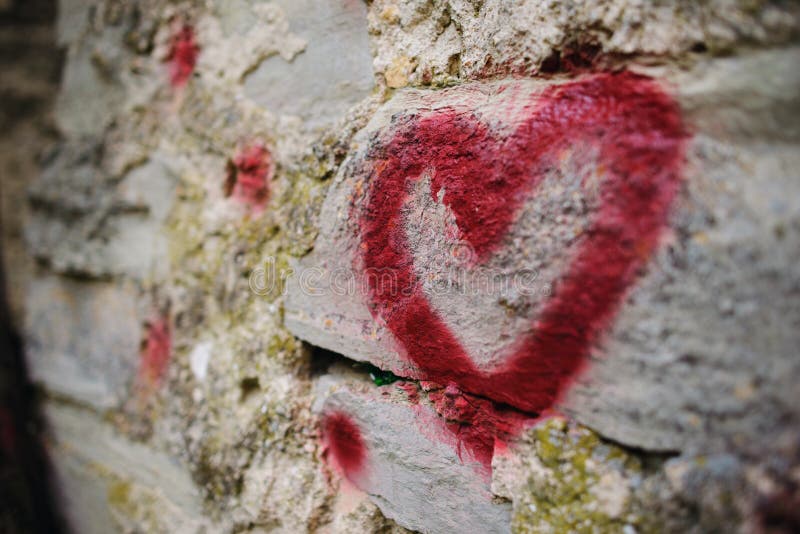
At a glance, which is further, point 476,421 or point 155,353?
point 155,353

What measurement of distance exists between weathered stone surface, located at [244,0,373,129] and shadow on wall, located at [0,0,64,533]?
0.97 m

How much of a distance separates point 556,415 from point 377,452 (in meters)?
0.26

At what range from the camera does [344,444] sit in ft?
2.27

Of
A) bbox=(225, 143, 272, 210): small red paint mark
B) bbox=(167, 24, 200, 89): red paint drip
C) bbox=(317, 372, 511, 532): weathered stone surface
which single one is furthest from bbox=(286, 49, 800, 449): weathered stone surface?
bbox=(167, 24, 200, 89): red paint drip

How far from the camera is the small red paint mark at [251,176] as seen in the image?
0.79 metres

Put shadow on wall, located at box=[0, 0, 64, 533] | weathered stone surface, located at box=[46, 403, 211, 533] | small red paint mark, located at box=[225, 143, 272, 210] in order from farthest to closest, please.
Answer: shadow on wall, located at box=[0, 0, 64, 533], weathered stone surface, located at box=[46, 403, 211, 533], small red paint mark, located at box=[225, 143, 272, 210]

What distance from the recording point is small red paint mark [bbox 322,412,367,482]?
2.22 ft

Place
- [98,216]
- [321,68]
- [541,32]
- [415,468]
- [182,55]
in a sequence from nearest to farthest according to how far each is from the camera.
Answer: [541,32] < [415,468] < [321,68] < [182,55] < [98,216]

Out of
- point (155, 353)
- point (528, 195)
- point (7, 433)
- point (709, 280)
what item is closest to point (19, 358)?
point (7, 433)

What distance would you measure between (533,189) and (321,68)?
398 millimetres

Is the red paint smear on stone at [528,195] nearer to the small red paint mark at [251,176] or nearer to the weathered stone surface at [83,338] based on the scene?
the small red paint mark at [251,176]

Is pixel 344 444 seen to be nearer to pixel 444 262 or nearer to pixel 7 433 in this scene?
pixel 444 262

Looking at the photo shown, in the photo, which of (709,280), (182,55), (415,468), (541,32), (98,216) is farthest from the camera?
(98,216)

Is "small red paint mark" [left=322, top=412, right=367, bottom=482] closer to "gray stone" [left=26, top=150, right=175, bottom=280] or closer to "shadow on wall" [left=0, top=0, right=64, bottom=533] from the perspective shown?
"gray stone" [left=26, top=150, right=175, bottom=280]
